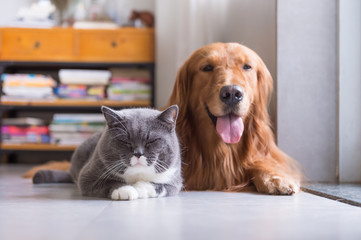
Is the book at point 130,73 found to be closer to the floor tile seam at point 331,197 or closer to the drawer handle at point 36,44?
the drawer handle at point 36,44

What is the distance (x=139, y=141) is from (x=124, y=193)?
0.19m

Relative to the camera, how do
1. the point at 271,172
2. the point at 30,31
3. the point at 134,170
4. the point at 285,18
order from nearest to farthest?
the point at 134,170 < the point at 271,172 < the point at 285,18 < the point at 30,31

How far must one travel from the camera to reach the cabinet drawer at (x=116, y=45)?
13.2 ft

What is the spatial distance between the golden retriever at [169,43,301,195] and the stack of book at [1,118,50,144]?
251 cm

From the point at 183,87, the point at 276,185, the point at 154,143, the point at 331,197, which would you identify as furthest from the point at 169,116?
the point at 331,197

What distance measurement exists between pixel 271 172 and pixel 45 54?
117 inches

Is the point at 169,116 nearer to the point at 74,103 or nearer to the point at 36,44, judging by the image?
the point at 74,103

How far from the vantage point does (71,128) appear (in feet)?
13.1

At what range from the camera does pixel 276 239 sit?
3.12 feet

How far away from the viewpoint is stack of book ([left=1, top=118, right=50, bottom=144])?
4012 mm

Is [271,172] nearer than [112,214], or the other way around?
[112,214]

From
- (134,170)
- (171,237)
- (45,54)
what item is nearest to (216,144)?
(134,170)

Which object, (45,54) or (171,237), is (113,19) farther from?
(171,237)

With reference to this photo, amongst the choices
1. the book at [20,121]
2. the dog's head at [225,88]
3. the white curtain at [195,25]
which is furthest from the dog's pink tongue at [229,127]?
the book at [20,121]
